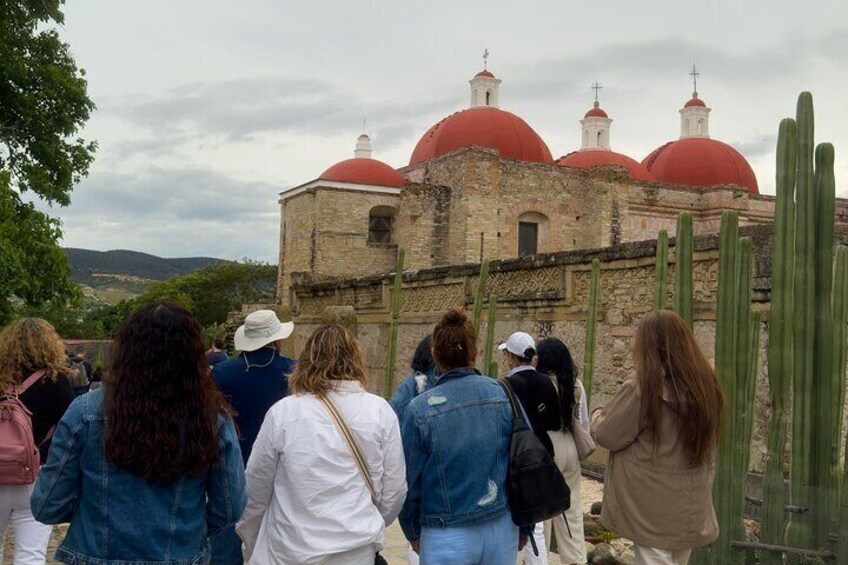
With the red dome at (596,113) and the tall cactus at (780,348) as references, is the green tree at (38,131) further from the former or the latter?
the red dome at (596,113)

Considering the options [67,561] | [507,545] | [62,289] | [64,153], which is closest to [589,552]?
[507,545]

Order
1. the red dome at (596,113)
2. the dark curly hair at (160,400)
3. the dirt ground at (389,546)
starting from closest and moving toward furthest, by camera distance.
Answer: the dark curly hair at (160,400), the dirt ground at (389,546), the red dome at (596,113)

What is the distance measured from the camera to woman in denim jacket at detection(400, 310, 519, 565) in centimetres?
342

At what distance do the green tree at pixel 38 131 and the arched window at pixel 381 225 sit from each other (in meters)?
18.1

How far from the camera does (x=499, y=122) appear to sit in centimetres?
3359

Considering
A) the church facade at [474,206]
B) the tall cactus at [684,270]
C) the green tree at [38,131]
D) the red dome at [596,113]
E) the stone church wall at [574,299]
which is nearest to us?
the tall cactus at [684,270]

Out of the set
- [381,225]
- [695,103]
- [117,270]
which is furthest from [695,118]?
[117,270]

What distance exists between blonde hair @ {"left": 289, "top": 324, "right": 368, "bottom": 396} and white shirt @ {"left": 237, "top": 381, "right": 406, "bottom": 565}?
40mm

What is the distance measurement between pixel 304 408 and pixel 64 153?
12892 millimetres

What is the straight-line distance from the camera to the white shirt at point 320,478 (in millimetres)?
3172

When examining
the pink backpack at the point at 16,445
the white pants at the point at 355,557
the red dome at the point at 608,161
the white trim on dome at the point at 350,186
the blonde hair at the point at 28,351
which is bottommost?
the white pants at the point at 355,557

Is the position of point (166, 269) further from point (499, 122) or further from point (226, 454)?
point (226, 454)

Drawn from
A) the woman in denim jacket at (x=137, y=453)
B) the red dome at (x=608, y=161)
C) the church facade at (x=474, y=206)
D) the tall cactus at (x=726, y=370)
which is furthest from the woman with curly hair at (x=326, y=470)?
the red dome at (x=608, y=161)

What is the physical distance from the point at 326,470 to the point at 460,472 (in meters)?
0.59
